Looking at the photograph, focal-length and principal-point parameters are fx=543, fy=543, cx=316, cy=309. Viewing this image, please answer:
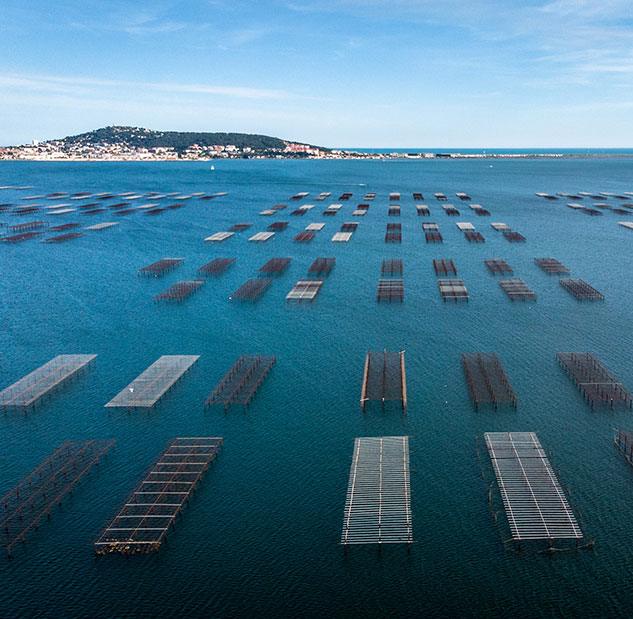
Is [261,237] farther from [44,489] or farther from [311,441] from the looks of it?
[44,489]

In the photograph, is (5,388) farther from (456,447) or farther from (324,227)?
(324,227)

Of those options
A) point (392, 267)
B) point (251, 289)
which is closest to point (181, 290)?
point (251, 289)

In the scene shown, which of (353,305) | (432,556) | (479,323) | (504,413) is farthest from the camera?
(353,305)

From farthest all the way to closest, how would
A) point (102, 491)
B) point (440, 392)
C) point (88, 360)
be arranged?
point (88, 360) < point (440, 392) < point (102, 491)

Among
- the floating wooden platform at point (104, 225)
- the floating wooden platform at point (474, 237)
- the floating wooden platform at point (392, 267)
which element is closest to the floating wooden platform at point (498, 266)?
the floating wooden platform at point (392, 267)

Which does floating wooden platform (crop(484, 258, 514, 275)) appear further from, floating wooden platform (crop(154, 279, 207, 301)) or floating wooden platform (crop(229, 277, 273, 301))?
floating wooden platform (crop(154, 279, 207, 301))

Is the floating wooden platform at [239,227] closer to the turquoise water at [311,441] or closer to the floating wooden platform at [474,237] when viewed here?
the turquoise water at [311,441]

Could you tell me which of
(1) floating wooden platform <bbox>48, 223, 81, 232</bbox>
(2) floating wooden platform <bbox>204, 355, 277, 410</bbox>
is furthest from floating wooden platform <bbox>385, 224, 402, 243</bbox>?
(1) floating wooden platform <bbox>48, 223, 81, 232</bbox>

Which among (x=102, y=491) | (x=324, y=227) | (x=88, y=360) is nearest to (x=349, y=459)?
(x=102, y=491)
